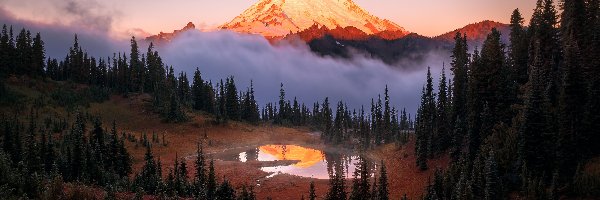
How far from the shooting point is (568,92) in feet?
127

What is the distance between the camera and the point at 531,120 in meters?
37.5

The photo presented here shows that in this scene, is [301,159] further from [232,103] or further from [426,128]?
[232,103]

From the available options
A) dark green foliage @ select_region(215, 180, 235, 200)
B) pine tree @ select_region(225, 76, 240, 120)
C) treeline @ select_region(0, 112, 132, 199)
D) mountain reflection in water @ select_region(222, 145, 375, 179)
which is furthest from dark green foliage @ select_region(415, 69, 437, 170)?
pine tree @ select_region(225, 76, 240, 120)

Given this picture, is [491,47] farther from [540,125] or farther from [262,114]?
[262,114]

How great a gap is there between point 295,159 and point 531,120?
193 feet

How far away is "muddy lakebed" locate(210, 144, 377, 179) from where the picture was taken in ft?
249

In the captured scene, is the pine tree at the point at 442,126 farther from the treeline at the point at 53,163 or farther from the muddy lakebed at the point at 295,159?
the treeline at the point at 53,163

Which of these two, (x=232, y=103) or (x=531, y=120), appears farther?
(x=232, y=103)

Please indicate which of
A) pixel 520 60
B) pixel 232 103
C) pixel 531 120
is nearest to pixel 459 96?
pixel 520 60

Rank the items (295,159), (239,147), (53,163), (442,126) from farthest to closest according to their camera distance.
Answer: (239,147), (295,159), (442,126), (53,163)

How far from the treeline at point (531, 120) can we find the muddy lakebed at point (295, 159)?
19760mm

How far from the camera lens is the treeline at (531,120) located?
34875 mm

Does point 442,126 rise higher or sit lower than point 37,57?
lower

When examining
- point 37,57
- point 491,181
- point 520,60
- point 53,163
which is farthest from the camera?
point 37,57
